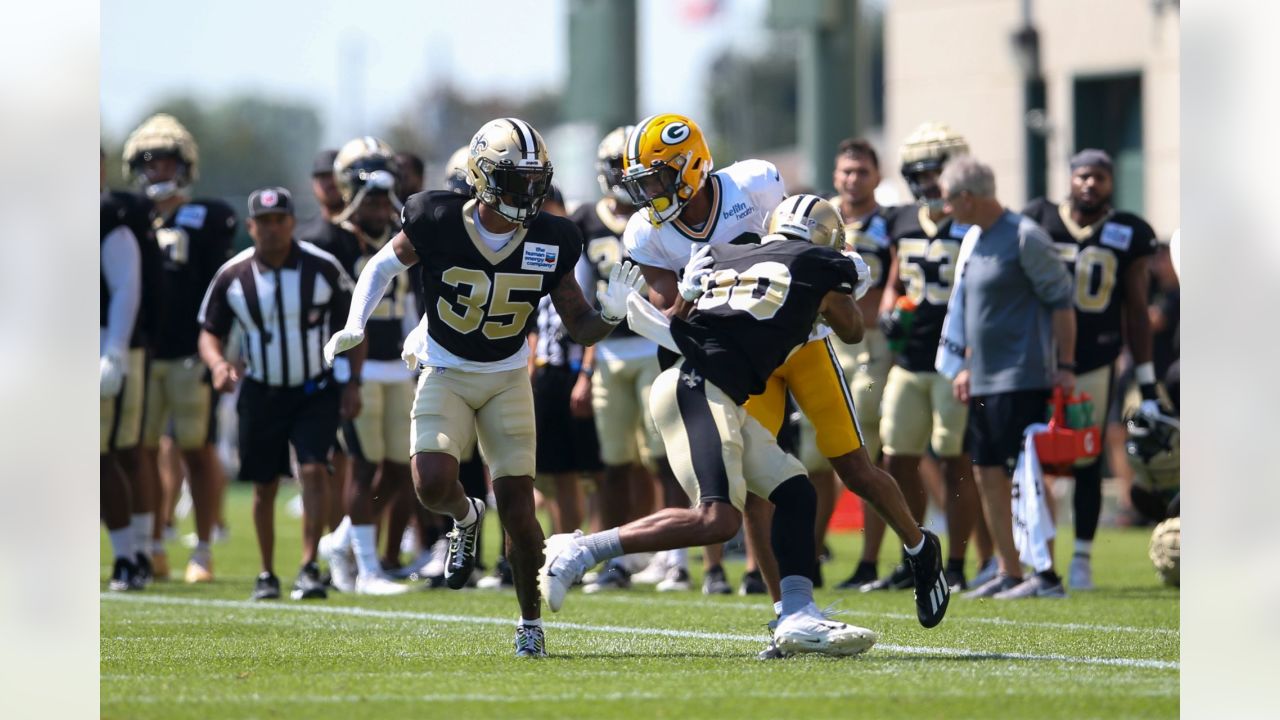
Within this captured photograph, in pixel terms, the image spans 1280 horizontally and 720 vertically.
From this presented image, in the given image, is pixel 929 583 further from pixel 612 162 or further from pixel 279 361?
pixel 279 361

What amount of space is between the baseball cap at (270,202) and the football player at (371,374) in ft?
2.01

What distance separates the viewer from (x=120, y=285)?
392 inches

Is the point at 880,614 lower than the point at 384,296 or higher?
lower

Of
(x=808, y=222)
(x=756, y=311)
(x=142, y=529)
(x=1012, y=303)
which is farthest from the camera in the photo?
(x=142, y=529)

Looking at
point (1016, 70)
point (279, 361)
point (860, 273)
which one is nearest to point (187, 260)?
point (279, 361)

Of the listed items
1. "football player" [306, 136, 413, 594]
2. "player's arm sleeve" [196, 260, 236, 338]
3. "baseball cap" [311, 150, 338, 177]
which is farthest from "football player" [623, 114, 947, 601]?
"baseball cap" [311, 150, 338, 177]

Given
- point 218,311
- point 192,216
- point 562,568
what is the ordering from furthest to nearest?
point 192,216 → point 218,311 → point 562,568

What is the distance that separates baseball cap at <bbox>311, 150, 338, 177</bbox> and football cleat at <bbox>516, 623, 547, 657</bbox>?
459 cm

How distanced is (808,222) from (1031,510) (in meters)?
3.07

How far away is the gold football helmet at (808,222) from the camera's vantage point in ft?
21.3

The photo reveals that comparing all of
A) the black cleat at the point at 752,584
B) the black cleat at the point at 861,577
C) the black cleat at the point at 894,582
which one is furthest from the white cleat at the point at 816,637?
the black cleat at the point at 861,577

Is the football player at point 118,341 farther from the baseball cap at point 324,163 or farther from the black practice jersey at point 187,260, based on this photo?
the baseball cap at point 324,163
